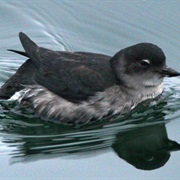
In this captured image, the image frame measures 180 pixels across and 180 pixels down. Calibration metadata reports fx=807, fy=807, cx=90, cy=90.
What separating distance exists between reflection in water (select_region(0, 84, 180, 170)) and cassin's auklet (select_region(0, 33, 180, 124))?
17 centimetres

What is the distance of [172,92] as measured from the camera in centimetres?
1134

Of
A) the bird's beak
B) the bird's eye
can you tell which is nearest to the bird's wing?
the bird's eye

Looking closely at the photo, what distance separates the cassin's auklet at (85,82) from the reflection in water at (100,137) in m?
0.17

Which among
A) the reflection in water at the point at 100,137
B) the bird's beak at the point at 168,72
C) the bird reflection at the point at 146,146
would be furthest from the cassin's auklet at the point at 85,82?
the bird reflection at the point at 146,146

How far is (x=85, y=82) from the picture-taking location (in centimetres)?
1025

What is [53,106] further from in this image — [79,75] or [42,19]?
[42,19]

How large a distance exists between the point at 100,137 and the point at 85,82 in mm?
752

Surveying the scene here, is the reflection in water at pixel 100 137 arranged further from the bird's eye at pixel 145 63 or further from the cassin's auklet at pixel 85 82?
the bird's eye at pixel 145 63

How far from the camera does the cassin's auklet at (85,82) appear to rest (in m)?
10.3

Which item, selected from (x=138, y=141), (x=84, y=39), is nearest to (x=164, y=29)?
(x=84, y=39)

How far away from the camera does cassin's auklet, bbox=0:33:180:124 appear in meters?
10.3

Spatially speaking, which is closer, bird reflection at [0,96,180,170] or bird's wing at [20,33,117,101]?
bird reflection at [0,96,180,170]

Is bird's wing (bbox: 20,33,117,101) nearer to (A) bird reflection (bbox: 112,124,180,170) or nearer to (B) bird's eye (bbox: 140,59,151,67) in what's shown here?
(B) bird's eye (bbox: 140,59,151,67)

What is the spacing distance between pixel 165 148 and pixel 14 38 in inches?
158
